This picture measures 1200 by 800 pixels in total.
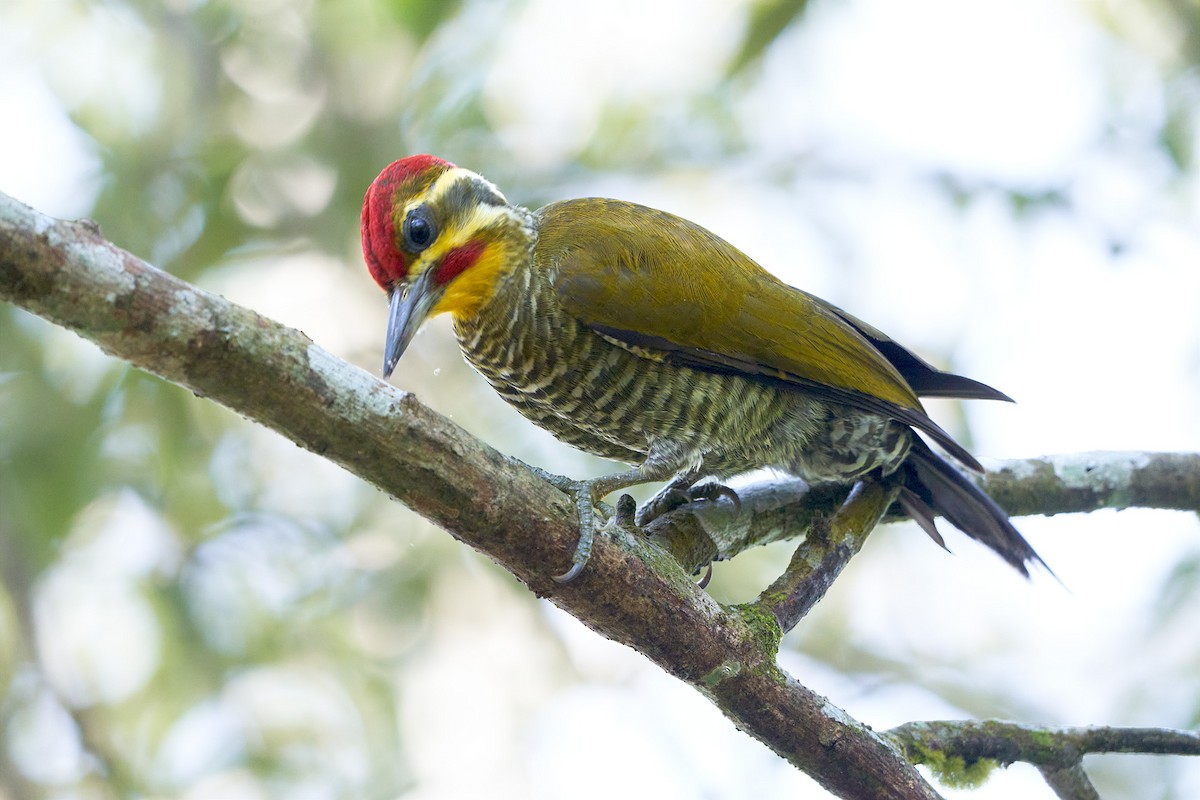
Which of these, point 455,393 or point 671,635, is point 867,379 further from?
point 455,393

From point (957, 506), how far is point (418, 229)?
73.1 inches

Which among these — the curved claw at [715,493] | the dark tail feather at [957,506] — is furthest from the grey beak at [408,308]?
the dark tail feather at [957,506]

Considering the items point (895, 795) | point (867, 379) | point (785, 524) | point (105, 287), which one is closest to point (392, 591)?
point (785, 524)

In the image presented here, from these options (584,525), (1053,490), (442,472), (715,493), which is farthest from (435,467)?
(1053,490)

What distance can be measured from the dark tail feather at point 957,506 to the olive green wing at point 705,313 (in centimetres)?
27

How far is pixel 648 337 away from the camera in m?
3.14

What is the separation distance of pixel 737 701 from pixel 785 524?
3.71 ft

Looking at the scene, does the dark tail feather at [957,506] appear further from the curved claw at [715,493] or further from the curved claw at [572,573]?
the curved claw at [572,573]

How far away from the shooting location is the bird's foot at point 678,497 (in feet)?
11.2

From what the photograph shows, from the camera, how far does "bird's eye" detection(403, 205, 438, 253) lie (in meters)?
3.05

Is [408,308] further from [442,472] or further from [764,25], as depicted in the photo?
[764,25]

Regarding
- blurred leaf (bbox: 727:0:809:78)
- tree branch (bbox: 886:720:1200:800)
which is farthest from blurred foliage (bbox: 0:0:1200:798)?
tree branch (bbox: 886:720:1200:800)

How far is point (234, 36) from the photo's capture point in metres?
5.19

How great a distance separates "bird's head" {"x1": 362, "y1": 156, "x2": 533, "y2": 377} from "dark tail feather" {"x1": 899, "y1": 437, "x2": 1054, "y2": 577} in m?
1.44
